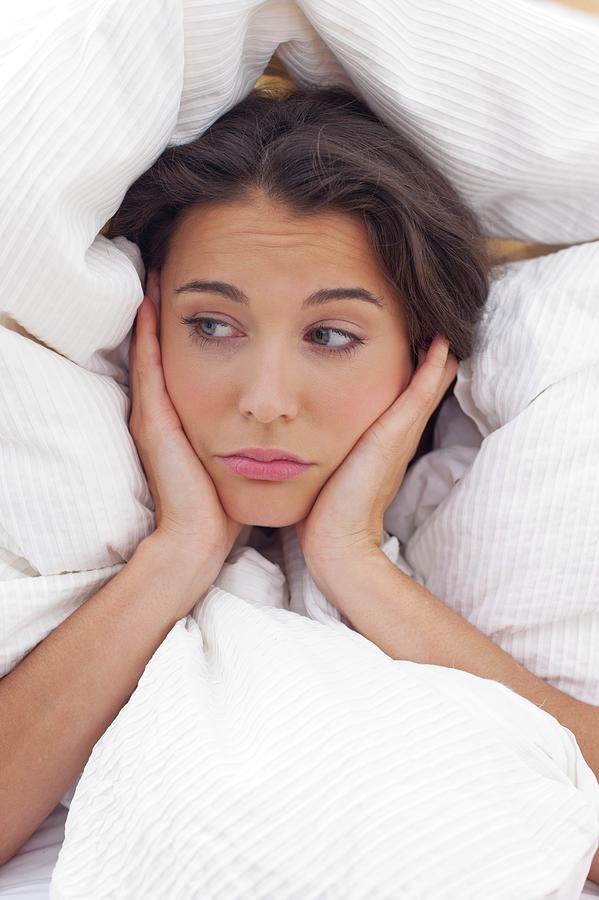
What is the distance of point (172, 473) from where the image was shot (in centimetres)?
113

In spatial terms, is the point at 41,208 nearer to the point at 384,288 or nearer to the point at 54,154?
the point at 54,154

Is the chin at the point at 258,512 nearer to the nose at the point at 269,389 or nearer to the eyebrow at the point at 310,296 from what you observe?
the nose at the point at 269,389

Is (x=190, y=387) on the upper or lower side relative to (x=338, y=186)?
lower

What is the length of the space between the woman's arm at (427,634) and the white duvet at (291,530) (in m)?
0.04

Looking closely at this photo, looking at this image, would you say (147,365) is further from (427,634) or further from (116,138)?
(427,634)

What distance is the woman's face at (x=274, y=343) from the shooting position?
1052 mm

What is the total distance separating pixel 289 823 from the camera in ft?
2.55

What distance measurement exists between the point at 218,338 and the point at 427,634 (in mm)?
453

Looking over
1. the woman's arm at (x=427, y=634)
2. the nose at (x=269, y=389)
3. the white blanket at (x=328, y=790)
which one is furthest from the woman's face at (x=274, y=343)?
the white blanket at (x=328, y=790)

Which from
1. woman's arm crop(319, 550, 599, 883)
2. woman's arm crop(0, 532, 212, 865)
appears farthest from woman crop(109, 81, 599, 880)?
woman's arm crop(0, 532, 212, 865)

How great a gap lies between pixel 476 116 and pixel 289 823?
2.87 feet

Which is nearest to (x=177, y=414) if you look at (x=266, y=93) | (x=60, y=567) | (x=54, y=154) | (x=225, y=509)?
(x=225, y=509)

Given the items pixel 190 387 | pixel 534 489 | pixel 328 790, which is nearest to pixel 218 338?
pixel 190 387

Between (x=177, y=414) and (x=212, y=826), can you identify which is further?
(x=177, y=414)
